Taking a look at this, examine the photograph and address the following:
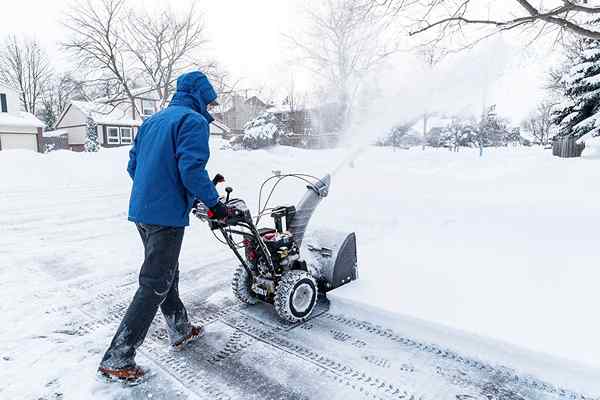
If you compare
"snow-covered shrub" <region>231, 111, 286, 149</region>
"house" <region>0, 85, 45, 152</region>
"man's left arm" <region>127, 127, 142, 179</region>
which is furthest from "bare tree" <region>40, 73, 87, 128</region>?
"man's left arm" <region>127, 127, 142, 179</region>

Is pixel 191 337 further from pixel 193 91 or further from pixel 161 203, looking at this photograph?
pixel 193 91

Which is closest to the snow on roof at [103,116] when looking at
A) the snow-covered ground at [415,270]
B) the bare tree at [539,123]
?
the snow-covered ground at [415,270]

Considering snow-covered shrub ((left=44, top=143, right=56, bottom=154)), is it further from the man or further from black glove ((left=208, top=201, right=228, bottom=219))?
black glove ((left=208, top=201, right=228, bottom=219))

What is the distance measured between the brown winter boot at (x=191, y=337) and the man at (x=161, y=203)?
0.36m

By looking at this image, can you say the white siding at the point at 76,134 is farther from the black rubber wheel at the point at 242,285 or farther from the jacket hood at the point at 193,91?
the jacket hood at the point at 193,91

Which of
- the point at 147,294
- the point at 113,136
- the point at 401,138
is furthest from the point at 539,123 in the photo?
the point at 147,294

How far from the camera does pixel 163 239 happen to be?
8.67 ft

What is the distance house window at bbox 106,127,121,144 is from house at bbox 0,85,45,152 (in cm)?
703

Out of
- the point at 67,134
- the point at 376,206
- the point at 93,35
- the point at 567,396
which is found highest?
the point at 93,35

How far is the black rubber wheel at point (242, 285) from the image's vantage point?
364 cm

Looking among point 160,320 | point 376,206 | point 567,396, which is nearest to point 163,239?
point 160,320

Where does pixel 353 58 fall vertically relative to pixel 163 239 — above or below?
above

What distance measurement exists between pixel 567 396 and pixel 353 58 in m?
14.8

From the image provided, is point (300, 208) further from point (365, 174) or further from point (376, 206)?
point (365, 174)
